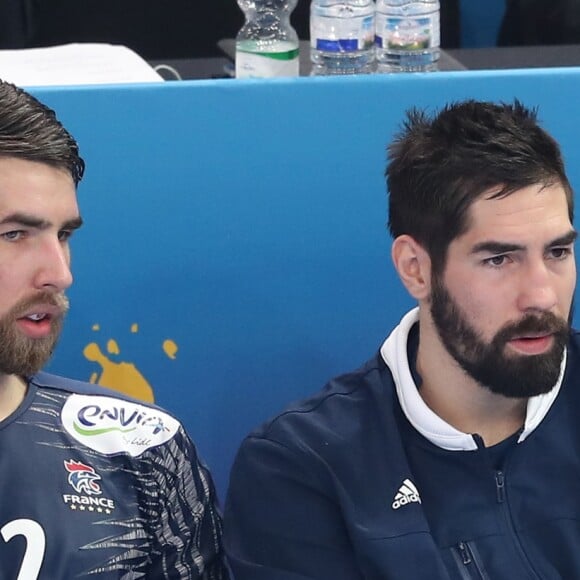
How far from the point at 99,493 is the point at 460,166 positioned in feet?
1.99

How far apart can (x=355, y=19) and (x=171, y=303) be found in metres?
0.52

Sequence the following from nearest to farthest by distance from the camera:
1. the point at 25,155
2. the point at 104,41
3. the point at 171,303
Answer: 1. the point at 25,155
2. the point at 171,303
3. the point at 104,41

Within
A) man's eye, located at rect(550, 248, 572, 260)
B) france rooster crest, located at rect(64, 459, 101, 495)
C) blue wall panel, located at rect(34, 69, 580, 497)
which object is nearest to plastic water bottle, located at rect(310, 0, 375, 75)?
blue wall panel, located at rect(34, 69, 580, 497)

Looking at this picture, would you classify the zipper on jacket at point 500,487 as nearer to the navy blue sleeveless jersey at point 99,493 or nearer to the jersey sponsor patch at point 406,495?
the jersey sponsor patch at point 406,495

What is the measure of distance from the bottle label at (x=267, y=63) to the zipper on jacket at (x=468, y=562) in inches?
29.8

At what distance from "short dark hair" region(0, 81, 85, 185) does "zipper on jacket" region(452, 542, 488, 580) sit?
663 mm

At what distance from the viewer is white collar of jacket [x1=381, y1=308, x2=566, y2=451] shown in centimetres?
151

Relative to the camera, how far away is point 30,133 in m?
1.41

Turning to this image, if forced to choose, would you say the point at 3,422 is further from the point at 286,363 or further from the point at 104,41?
the point at 104,41

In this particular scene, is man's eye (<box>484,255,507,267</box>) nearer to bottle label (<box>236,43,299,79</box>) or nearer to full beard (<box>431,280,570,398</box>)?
full beard (<box>431,280,570,398</box>)

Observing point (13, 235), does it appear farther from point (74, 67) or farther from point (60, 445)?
point (74, 67)

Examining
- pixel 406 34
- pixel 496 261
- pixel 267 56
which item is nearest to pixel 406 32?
pixel 406 34

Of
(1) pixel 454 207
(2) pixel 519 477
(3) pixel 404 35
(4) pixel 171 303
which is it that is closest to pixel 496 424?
(2) pixel 519 477

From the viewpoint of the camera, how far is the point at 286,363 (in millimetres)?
1840
